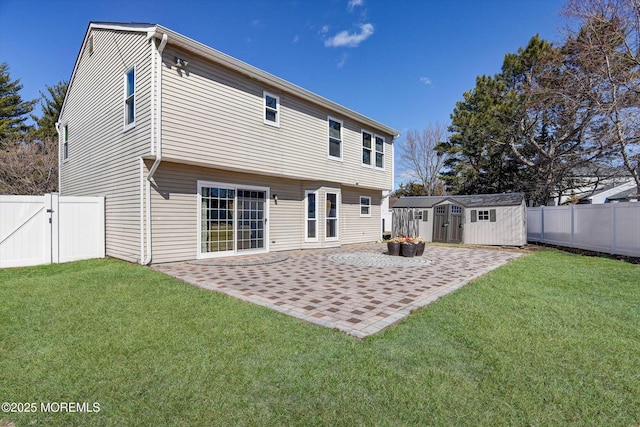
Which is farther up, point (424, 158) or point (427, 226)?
point (424, 158)

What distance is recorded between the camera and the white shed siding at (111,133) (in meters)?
7.24

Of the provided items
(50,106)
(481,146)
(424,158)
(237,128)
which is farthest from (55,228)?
(424,158)

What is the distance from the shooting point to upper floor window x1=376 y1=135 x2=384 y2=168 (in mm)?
13961

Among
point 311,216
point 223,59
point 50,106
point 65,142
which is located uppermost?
point 50,106

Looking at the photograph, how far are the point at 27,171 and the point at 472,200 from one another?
906 inches

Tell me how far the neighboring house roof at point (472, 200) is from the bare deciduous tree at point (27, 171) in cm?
1905

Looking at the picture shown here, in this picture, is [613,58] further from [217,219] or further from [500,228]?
[217,219]

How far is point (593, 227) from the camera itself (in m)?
10.9

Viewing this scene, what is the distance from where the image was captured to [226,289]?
17.1 feet

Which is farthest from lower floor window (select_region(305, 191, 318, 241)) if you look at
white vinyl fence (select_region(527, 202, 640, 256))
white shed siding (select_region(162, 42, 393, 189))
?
white vinyl fence (select_region(527, 202, 640, 256))

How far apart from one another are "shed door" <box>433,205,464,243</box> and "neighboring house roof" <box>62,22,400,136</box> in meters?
6.95

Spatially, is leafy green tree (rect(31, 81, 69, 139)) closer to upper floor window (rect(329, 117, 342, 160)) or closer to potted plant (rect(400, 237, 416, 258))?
upper floor window (rect(329, 117, 342, 160))

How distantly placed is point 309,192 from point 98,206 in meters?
6.49

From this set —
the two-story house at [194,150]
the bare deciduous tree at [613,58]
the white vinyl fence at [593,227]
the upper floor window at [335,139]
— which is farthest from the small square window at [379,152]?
the white vinyl fence at [593,227]
